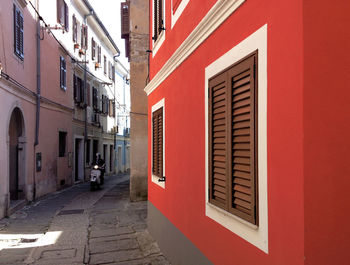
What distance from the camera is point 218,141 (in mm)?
3938

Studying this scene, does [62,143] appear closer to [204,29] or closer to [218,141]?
[204,29]

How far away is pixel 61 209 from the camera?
1155cm

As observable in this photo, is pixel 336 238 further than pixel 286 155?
No

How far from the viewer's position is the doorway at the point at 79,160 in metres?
19.6

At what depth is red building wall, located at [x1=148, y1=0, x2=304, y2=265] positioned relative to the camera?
2.42 metres

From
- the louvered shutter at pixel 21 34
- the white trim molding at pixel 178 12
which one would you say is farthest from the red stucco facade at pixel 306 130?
the louvered shutter at pixel 21 34

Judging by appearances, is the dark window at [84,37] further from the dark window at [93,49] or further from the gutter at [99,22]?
the dark window at [93,49]

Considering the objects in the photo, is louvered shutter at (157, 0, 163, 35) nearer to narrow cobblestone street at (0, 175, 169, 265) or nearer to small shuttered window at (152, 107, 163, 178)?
small shuttered window at (152, 107, 163, 178)

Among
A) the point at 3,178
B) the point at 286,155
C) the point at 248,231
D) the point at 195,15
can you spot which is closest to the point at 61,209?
the point at 3,178

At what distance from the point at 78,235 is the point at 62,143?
377 inches

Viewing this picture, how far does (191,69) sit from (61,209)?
26.6 ft

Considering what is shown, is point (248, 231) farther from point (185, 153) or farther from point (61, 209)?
point (61, 209)

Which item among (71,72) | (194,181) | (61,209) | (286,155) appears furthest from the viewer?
(71,72)

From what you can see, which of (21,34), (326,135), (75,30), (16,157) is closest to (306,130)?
(326,135)
